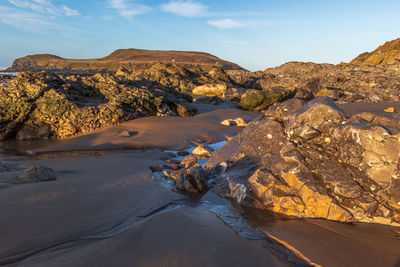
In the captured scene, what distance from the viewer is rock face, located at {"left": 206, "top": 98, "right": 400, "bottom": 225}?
2.44 m

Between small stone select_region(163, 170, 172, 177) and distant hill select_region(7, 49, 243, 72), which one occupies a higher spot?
distant hill select_region(7, 49, 243, 72)

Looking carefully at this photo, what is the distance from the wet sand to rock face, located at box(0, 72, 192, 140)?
13.1ft

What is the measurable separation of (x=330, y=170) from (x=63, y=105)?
7154mm

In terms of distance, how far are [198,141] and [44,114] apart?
4.48 metres

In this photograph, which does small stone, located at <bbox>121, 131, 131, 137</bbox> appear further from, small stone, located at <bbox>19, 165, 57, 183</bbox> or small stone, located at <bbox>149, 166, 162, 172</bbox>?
small stone, located at <bbox>19, 165, 57, 183</bbox>

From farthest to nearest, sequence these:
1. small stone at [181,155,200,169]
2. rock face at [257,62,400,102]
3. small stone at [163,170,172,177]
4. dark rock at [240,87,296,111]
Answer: rock face at [257,62,400,102], dark rock at [240,87,296,111], small stone at [181,155,200,169], small stone at [163,170,172,177]

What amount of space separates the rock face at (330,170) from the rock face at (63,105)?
17.3 feet

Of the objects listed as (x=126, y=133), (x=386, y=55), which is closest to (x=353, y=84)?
(x=386, y=55)

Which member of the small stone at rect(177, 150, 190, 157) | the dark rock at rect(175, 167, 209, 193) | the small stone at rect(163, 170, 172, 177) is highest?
the dark rock at rect(175, 167, 209, 193)

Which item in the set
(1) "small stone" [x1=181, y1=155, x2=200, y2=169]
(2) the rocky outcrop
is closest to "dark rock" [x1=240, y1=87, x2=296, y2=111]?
(1) "small stone" [x1=181, y1=155, x2=200, y2=169]

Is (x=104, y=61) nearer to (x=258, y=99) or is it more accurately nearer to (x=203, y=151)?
(x=258, y=99)

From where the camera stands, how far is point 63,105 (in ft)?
23.8

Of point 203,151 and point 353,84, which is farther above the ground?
point 353,84

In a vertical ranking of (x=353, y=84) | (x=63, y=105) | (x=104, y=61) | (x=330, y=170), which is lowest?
(x=330, y=170)
